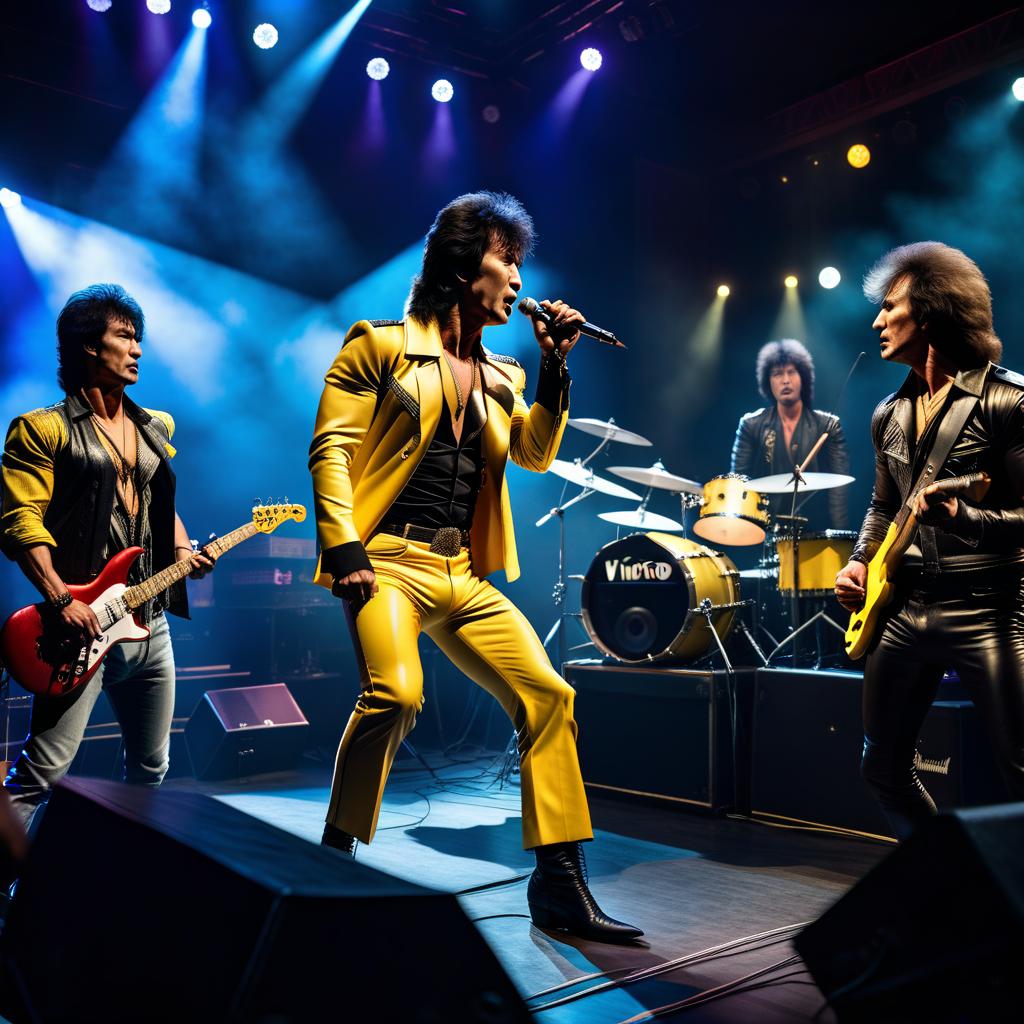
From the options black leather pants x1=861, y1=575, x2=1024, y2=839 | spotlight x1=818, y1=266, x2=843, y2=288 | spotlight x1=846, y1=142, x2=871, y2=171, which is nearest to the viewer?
black leather pants x1=861, y1=575, x2=1024, y2=839

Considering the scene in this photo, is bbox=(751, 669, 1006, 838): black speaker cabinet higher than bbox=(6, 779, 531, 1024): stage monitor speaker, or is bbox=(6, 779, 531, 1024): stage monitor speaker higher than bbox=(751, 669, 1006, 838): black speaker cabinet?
bbox=(6, 779, 531, 1024): stage monitor speaker

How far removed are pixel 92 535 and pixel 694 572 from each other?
3514 millimetres

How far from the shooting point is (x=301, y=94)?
805 centimetres

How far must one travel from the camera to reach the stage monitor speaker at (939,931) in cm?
126

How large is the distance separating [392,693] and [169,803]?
106 cm

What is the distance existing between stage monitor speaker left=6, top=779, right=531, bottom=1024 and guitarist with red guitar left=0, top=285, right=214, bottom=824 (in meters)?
1.54

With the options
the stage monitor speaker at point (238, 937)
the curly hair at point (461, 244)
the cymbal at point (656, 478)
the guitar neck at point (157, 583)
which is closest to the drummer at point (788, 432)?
the cymbal at point (656, 478)

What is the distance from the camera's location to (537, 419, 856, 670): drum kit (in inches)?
231

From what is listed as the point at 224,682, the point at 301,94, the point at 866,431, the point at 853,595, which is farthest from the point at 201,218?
the point at 853,595

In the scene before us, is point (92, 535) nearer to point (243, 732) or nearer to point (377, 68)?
point (243, 732)

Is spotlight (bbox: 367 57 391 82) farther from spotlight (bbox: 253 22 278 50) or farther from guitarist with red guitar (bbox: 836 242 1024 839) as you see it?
guitarist with red guitar (bbox: 836 242 1024 839)

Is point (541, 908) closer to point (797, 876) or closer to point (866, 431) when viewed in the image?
point (797, 876)

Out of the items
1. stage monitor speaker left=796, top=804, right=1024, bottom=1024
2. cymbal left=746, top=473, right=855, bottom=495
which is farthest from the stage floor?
cymbal left=746, top=473, right=855, bottom=495

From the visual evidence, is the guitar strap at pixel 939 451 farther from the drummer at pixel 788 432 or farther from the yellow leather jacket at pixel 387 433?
the drummer at pixel 788 432
